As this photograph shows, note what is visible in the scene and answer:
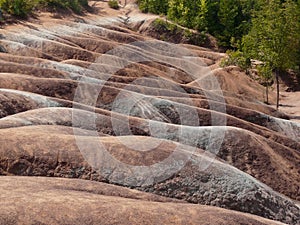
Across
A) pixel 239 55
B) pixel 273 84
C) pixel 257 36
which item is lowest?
pixel 273 84

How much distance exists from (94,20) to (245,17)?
26815 millimetres

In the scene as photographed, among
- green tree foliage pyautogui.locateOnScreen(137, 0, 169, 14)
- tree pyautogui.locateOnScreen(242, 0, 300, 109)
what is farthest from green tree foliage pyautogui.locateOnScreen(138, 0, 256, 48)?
tree pyautogui.locateOnScreen(242, 0, 300, 109)

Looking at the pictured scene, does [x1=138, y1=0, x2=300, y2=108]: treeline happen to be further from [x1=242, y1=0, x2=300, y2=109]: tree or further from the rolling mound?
the rolling mound

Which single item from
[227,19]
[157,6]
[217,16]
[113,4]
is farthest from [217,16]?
[113,4]

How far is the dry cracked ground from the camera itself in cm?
1016

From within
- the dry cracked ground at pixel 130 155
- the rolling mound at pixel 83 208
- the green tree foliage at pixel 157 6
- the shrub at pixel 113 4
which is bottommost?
the shrub at pixel 113 4

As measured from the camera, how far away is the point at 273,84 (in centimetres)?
5584

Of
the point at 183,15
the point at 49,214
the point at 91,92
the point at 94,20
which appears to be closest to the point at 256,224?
the point at 49,214

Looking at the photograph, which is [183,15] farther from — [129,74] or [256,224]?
[256,224]

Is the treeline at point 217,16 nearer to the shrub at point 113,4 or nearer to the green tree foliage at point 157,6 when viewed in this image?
the green tree foliage at point 157,6

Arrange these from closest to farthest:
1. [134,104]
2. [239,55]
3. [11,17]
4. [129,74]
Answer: [134,104], [129,74], [11,17], [239,55]

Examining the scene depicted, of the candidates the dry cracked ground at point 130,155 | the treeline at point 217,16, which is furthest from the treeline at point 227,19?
the dry cracked ground at point 130,155

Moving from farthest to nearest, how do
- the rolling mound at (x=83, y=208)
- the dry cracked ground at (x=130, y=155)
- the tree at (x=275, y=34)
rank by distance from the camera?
the tree at (x=275, y=34) < the dry cracked ground at (x=130, y=155) < the rolling mound at (x=83, y=208)

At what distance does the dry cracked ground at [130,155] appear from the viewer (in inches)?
400
